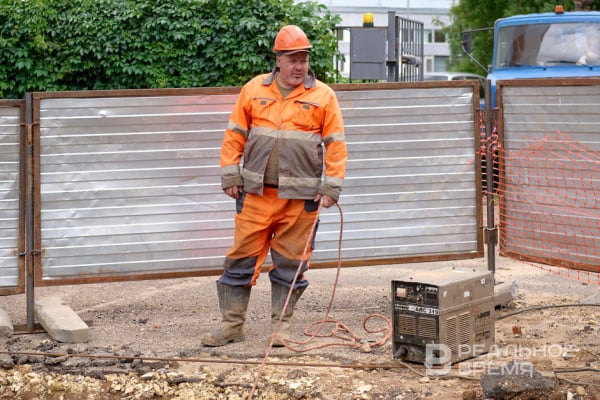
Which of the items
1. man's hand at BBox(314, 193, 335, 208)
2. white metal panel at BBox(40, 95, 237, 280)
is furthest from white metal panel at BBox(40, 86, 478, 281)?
man's hand at BBox(314, 193, 335, 208)

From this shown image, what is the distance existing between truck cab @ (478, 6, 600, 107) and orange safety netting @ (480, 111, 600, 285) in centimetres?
757

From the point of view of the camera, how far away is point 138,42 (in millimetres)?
15078

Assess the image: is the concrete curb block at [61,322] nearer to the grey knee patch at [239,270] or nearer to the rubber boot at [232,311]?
the rubber boot at [232,311]

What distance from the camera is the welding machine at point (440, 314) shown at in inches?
249

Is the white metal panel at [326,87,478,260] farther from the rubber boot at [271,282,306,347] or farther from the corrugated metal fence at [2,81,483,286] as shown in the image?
the rubber boot at [271,282,306,347]

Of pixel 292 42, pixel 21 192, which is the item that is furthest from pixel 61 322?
pixel 292 42

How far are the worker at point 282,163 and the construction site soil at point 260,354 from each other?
0.50 metres

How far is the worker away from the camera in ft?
22.4

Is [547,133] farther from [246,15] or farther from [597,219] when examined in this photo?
[246,15]

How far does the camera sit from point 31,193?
7.55 metres

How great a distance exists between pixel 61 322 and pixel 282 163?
2009mm

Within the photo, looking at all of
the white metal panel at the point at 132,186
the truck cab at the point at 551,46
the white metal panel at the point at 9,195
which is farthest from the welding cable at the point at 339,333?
the truck cab at the point at 551,46

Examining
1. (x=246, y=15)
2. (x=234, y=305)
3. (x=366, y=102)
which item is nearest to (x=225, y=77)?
(x=246, y=15)

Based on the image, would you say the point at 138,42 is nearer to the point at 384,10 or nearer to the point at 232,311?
the point at 232,311
